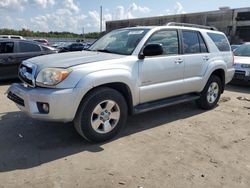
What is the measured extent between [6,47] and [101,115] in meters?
6.39

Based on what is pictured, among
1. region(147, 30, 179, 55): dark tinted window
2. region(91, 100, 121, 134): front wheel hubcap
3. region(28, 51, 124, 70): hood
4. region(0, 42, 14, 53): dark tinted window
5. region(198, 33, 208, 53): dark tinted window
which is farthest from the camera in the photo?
region(0, 42, 14, 53): dark tinted window

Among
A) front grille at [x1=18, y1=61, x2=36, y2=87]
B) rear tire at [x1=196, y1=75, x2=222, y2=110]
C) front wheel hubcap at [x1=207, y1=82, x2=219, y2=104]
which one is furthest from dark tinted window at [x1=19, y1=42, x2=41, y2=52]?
front wheel hubcap at [x1=207, y1=82, x2=219, y2=104]

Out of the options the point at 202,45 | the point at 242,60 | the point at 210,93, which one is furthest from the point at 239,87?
the point at 202,45

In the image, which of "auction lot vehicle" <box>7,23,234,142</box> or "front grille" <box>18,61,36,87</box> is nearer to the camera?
"auction lot vehicle" <box>7,23,234,142</box>

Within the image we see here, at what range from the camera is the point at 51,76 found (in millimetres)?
4086

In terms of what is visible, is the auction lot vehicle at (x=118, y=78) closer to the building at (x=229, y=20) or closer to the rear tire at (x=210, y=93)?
the rear tire at (x=210, y=93)

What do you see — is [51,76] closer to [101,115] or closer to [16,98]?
[16,98]

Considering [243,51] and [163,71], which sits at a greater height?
[243,51]

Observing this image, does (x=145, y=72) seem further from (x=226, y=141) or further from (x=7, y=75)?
(x=7, y=75)

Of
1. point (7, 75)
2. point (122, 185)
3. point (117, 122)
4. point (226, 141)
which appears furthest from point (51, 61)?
point (7, 75)

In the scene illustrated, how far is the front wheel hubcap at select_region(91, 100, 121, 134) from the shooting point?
14.5 feet

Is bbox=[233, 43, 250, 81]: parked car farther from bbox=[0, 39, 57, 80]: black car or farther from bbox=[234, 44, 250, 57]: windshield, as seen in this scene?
bbox=[0, 39, 57, 80]: black car

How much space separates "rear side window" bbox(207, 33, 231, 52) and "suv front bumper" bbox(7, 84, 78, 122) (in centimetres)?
387

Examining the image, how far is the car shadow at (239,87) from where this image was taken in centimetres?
934
